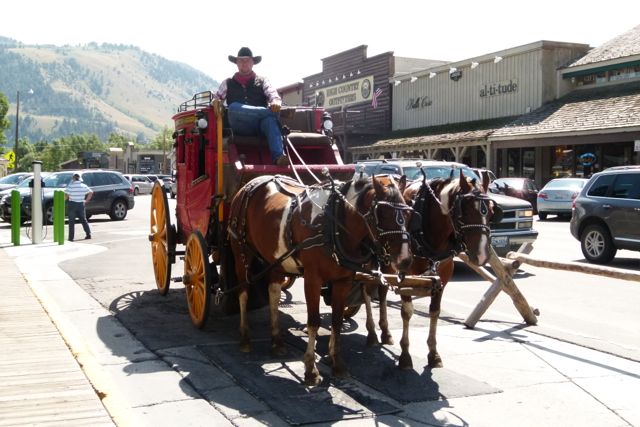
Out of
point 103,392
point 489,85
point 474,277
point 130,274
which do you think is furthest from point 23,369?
point 489,85

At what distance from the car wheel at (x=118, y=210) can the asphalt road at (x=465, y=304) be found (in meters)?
11.5

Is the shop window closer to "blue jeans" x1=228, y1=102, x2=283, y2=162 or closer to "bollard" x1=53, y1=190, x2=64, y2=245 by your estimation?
"bollard" x1=53, y1=190, x2=64, y2=245

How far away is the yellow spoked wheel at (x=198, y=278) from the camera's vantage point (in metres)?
7.88

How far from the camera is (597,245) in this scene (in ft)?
48.5

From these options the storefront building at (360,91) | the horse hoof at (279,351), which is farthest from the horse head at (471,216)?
the storefront building at (360,91)

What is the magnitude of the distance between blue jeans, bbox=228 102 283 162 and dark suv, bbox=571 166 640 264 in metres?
8.50

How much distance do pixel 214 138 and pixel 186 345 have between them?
2414mm

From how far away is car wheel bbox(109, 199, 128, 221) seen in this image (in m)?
27.1

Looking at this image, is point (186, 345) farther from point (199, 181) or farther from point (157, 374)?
point (199, 181)

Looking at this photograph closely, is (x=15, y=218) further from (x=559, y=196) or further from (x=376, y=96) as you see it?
(x=376, y=96)

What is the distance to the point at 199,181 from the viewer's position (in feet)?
29.1

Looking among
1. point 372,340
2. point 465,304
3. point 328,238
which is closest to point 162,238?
point 372,340

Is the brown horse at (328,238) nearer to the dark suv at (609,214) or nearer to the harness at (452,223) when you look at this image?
the harness at (452,223)

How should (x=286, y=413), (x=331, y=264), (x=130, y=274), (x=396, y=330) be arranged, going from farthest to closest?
(x=130, y=274) < (x=396, y=330) < (x=331, y=264) < (x=286, y=413)
